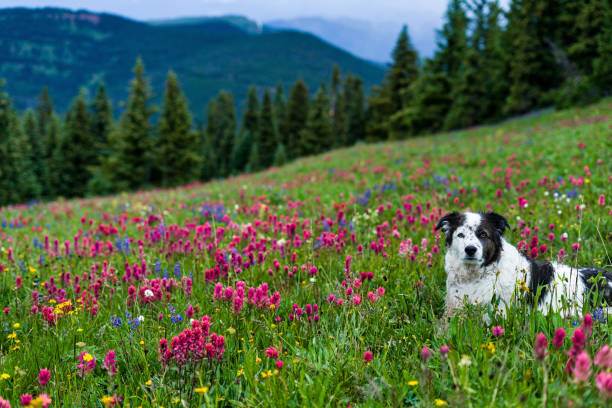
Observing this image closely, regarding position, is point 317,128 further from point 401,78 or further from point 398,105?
point 401,78

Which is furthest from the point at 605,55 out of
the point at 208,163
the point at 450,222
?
the point at 208,163

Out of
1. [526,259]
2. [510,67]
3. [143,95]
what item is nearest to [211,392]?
[526,259]

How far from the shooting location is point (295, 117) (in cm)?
7369

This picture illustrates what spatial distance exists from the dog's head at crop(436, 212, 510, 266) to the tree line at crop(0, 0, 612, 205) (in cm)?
3255

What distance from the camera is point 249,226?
6.30 metres

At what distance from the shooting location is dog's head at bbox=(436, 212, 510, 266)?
3357 mm

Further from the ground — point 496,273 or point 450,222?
point 450,222

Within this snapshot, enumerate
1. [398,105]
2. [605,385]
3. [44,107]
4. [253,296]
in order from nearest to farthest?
1. [605,385]
2. [253,296]
3. [398,105]
4. [44,107]

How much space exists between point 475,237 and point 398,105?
4982 centimetres

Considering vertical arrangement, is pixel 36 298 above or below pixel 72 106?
below

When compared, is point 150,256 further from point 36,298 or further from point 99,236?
point 99,236

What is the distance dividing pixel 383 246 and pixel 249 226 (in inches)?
92.8

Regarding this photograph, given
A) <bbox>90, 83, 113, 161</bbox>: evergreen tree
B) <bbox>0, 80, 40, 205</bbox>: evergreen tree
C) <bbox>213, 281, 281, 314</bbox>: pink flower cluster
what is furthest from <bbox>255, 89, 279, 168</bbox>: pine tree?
<bbox>213, 281, 281, 314</bbox>: pink flower cluster

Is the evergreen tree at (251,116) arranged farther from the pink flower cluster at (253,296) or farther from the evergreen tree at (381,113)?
the pink flower cluster at (253,296)
